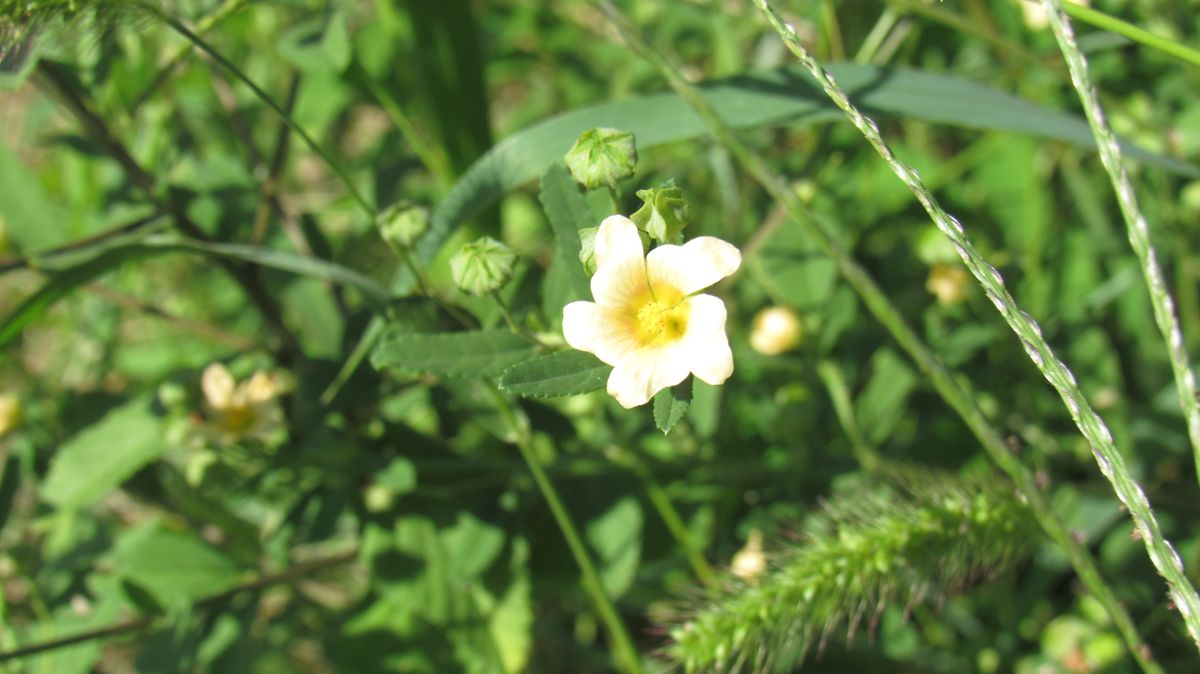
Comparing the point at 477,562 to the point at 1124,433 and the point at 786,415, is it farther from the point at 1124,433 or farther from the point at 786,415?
the point at 1124,433

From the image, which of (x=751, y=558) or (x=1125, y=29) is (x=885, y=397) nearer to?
(x=751, y=558)

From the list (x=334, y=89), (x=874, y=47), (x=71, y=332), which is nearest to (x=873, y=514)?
(x=874, y=47)

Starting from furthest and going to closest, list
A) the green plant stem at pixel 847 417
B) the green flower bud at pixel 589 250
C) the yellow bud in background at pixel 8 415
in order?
the yellow bud in background at pixel 8 415 → the green plant stem at pixel 847 417 → the green flower bud at pixel 589 250

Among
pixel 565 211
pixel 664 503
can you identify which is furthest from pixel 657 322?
pixel 664 503

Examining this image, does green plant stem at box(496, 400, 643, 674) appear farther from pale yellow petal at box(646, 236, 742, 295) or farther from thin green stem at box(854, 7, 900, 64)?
thin green stem at box(854, 7, 900, 64)

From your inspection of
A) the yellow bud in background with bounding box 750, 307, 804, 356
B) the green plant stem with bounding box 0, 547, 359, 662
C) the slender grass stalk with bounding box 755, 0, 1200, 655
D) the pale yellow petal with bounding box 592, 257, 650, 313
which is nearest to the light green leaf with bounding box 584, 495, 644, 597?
the yellow bud in background with bounding box 750, 307, 804, 356

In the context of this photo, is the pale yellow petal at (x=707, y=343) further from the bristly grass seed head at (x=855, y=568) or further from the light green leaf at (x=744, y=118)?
the light green leaf at (x=744, y=118)

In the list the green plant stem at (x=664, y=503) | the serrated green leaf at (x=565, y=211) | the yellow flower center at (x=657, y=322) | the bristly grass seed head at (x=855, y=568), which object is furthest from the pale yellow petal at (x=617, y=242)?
the green plant stem at (x=664, y=503)
